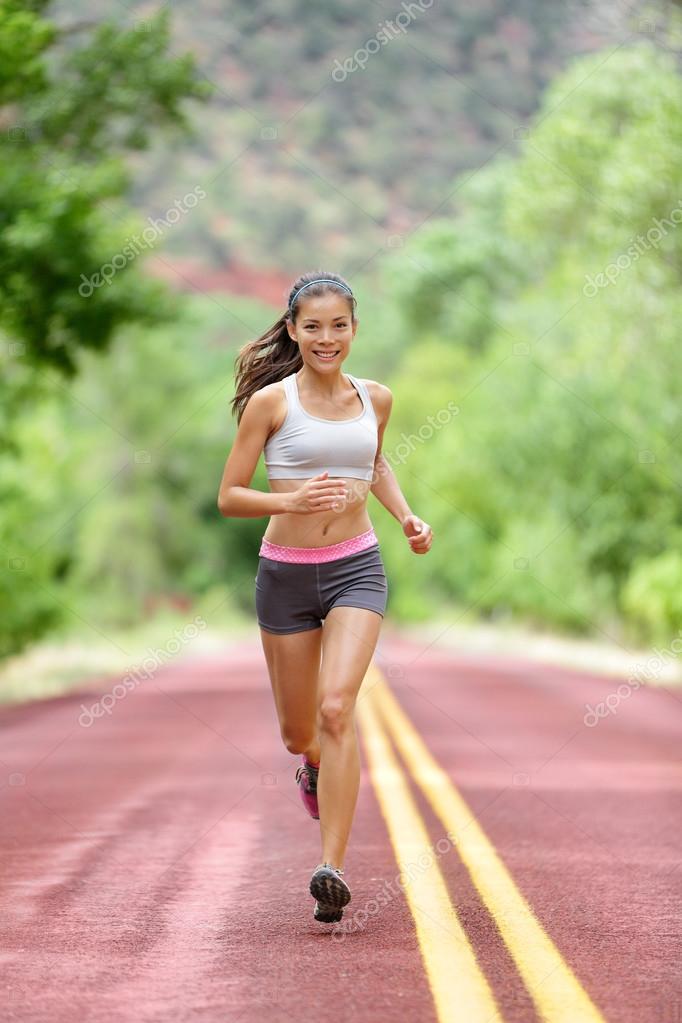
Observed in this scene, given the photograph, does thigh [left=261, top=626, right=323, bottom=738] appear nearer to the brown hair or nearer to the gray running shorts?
the gray running shorts

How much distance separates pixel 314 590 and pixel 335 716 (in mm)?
521

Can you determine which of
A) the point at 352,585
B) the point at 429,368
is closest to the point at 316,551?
the point at 352,585

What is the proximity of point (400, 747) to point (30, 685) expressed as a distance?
11367 millimetres

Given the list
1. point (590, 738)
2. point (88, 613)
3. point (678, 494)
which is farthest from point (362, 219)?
point (590, 738)

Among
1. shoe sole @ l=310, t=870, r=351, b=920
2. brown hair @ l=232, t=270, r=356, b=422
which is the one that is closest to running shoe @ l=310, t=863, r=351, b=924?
shoe sole @ l=310, t=870, r=351, b=920

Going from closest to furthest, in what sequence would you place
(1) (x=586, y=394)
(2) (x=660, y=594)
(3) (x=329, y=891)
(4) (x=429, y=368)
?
(3) (x=329, y=891), (2) (x=660, y=594), (1) (x=586, y=394), (4) (x=429, y=368)

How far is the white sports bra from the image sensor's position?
570 cm

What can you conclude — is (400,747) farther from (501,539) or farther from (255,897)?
(501,539)

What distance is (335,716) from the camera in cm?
553

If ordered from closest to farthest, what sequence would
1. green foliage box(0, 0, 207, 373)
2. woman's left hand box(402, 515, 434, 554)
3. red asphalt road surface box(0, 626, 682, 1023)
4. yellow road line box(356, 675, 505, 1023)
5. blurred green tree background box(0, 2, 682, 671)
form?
yellow road line box(356, 675, 505, 1023)
red asphalt road surface box(0, 626, 682, 1023)
woman's left hand box(402, 515, 434, 554)
green foliage box(0, 0, 207, 373)
blurred green tree background box(0, 2, 682, 671)

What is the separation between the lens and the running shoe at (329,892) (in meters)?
5.28

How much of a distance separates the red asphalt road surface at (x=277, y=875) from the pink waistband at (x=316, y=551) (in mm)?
1319

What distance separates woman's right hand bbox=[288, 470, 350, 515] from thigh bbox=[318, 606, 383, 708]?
0.48 m

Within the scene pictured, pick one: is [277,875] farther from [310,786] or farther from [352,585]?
[352,585]
